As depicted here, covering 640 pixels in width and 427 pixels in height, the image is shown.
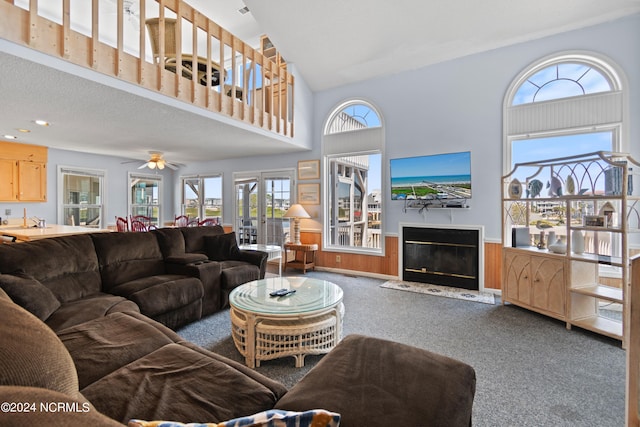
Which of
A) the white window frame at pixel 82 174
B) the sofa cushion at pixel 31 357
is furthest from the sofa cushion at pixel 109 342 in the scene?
the white window frame at pixel 82 174

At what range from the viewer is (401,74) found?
4.61 metres

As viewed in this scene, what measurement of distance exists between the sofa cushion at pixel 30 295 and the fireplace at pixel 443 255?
4132 mm

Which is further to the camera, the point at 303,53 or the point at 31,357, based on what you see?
the point at 303,53

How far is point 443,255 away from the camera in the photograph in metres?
4.32

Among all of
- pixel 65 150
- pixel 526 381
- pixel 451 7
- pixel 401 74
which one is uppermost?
pixel 451 7

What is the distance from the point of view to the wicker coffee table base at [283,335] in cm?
216

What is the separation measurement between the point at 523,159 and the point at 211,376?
14.4 ft

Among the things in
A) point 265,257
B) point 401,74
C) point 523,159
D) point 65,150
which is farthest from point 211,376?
point 65,150

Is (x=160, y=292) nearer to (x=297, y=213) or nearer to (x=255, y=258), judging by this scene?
(x=255, y=258)

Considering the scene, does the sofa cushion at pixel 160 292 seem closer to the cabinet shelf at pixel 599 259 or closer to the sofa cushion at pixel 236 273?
the sofa cushion at pixel 236 273

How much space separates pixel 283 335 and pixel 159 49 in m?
3.07

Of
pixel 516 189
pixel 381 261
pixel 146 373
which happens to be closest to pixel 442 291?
pixel 381 261

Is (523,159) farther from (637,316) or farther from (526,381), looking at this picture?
(637,316)

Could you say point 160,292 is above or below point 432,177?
below
